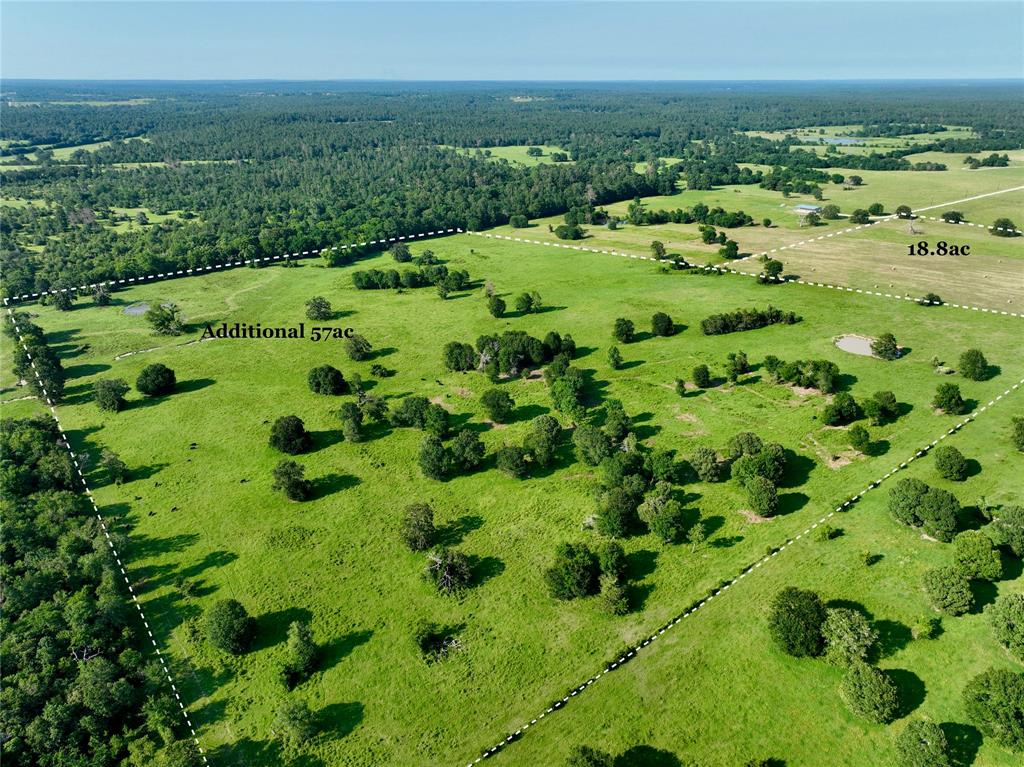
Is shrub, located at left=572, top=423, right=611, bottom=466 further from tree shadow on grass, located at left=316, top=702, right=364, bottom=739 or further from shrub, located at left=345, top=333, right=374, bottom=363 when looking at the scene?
shrub, located at left=345, top=333, right=374, bottom=363

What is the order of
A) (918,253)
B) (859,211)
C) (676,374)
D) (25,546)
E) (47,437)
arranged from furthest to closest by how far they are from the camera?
(859,211) → (918,253) → (676,374) → (47,437) → (25,546)

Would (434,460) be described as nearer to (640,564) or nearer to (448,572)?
(448,572)

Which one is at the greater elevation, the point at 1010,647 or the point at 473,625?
the point at 1010,647

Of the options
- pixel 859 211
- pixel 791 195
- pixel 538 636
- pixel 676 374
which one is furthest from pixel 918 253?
pixel 538 636

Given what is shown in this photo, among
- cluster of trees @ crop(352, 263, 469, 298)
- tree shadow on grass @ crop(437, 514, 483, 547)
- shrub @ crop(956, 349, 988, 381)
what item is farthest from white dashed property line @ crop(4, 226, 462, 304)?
shrub @ crop(956, 349, 988, 381)

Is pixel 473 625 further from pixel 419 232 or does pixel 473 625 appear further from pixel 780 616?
pixel 419 232

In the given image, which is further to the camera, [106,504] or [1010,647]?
[106,504]

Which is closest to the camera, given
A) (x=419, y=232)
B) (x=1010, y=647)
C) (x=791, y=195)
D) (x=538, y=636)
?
(x=1010, y=647)

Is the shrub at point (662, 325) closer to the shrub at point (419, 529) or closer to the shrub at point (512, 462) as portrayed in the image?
the shrub at point (512, 462)
